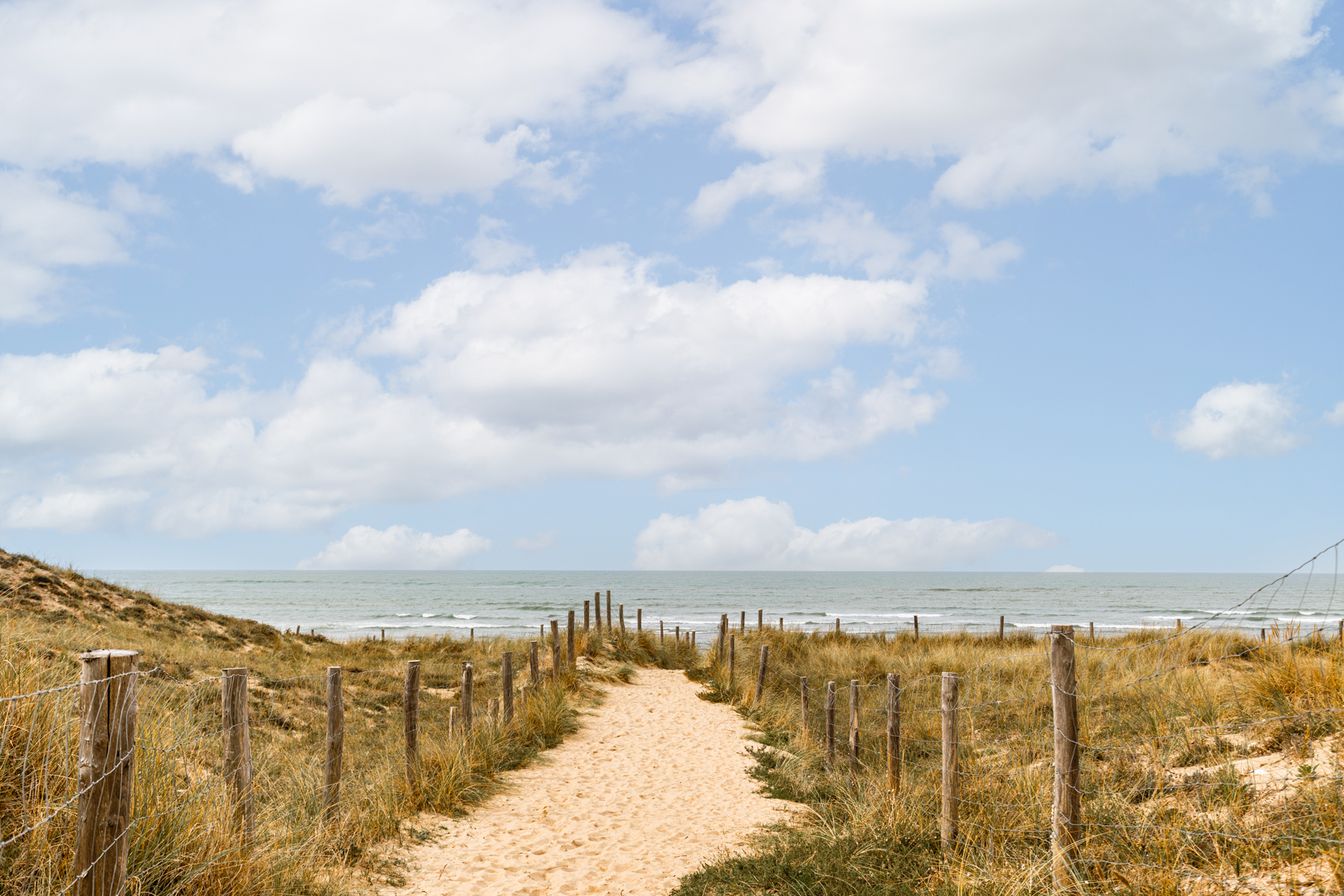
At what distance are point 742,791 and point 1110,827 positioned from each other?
18.9ft

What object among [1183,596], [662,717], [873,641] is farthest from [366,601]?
[1183,596]

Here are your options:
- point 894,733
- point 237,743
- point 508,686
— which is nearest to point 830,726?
point 894,733

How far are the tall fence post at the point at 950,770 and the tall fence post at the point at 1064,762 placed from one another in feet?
2.96

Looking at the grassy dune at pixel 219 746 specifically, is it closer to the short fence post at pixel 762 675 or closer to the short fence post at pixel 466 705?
the short fence post at pixel 466 705

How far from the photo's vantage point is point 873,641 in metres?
27.4

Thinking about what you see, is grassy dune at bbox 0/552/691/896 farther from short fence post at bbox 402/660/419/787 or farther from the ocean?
the ocean

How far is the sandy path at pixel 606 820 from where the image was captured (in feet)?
22.1

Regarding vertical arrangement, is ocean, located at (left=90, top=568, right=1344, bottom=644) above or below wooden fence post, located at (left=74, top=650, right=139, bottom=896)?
below

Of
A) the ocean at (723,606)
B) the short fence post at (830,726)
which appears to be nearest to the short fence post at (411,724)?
the short fence post at (830,726)

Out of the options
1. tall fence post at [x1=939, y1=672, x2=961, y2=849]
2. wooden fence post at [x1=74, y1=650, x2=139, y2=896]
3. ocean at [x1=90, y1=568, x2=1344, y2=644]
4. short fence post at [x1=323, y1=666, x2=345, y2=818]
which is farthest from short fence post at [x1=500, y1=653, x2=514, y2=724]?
ocean at [x1=90, y1=568, x2=1344, y2=644]

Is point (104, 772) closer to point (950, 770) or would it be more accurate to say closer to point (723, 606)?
point (950, 770)

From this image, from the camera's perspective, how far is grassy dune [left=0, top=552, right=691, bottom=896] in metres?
3.95

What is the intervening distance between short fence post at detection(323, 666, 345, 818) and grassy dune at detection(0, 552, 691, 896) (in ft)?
0.44

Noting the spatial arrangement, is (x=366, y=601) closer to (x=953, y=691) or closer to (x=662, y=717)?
(x=662, y=717)
